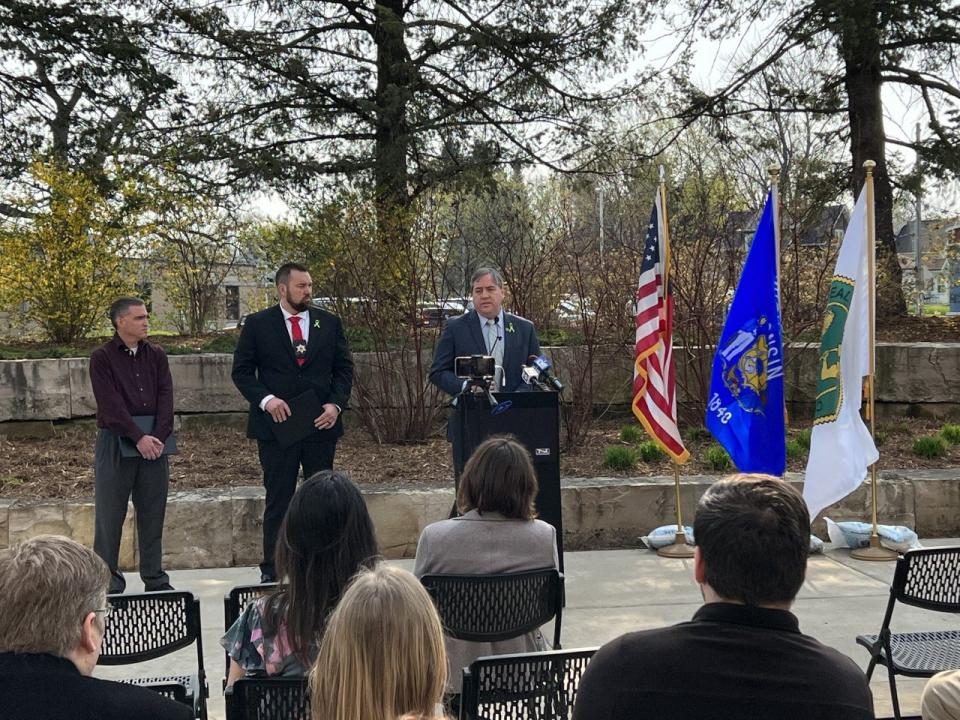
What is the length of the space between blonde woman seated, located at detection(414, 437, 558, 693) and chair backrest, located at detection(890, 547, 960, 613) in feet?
4.10

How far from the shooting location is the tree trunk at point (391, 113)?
9.73 meters

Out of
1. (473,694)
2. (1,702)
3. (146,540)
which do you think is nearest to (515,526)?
(473,694)

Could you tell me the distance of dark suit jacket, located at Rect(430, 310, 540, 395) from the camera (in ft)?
18.0

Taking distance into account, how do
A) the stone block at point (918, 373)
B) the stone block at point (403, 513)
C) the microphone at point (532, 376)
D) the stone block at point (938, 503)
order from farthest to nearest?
1. the stone block at point (918, 373)
2. the stone block at point (938, 503)
3. the stone block at point (403, 513)
4. the microphone at point (532, 376)

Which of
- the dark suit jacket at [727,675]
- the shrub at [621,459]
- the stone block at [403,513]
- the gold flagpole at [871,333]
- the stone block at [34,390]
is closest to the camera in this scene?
the dark suit jacket at [727,675]

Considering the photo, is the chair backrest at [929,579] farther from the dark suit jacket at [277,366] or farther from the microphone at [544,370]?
the dark suit jacket at [277,366]

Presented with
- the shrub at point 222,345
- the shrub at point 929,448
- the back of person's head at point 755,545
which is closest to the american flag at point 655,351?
the shrub at point 929,448

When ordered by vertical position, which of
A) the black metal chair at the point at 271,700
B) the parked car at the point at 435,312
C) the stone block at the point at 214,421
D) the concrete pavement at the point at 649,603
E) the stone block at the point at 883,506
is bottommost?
the concrete pavement at the point at 649,603

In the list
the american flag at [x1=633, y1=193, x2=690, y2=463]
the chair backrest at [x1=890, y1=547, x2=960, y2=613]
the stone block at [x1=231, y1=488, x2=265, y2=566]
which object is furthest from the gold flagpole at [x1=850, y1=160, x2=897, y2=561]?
the stone block at [x1=231, y1=488, x2=265, y2=566]

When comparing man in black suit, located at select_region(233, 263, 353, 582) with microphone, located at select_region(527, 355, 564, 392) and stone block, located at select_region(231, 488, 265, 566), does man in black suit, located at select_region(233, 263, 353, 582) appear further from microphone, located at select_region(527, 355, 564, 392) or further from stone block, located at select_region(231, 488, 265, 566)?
microphone, located at select_region(527, 355, 564, 392)

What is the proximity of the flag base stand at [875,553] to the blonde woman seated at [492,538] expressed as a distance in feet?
11.4

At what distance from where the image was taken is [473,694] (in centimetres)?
233

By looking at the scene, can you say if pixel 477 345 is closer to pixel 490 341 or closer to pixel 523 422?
pixel 490 341

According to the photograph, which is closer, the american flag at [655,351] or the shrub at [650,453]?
the american flag at [655,351]
